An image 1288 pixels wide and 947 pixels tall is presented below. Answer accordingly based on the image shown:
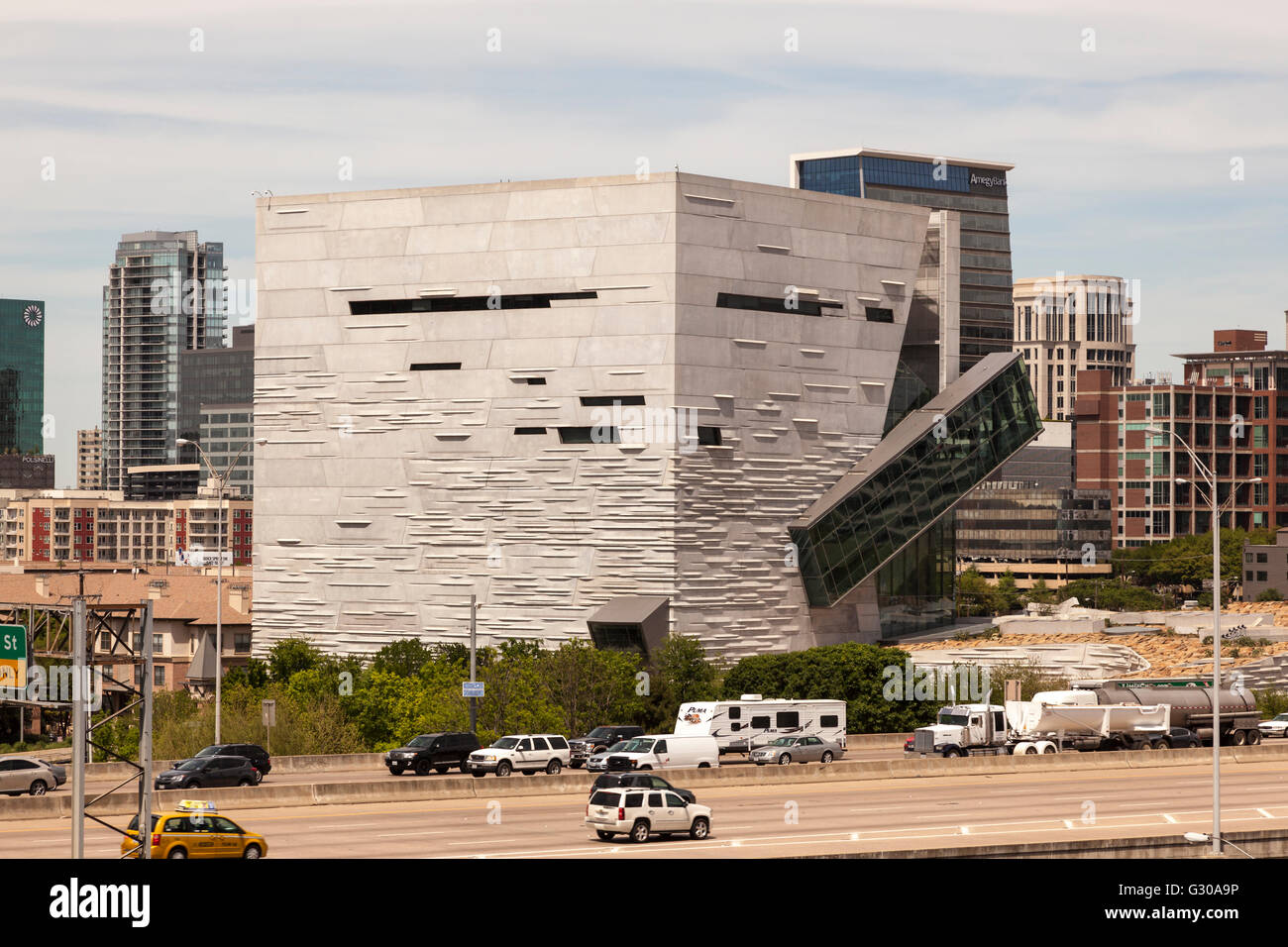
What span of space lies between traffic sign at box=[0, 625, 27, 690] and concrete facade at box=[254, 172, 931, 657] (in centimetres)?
5515

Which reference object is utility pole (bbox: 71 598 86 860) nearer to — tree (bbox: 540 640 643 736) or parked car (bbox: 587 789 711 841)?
parked car (bbox: 587 789 711 841)

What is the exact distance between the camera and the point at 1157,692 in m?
65.0

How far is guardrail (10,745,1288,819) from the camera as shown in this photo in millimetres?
42531

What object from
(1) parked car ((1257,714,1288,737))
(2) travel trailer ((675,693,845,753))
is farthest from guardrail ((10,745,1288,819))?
(1) parked car ((1257,714,1288,737))

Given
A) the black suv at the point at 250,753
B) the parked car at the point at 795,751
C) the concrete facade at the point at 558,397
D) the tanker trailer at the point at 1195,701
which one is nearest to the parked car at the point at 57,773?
the black suv at the point at 250,753

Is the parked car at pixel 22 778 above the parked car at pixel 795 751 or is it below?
above

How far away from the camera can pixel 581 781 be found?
48.0 m

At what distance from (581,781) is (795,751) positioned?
13331 mm

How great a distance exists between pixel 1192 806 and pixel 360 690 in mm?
41491

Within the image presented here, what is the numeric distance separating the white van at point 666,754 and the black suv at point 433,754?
5.33 m

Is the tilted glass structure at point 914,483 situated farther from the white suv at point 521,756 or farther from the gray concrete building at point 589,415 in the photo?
the white suv at point 521,756

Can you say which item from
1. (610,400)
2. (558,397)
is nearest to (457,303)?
(558,397)

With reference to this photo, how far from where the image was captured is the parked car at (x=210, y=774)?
47156 millimetres

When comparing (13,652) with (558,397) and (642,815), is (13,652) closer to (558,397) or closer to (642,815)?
(642,815)
